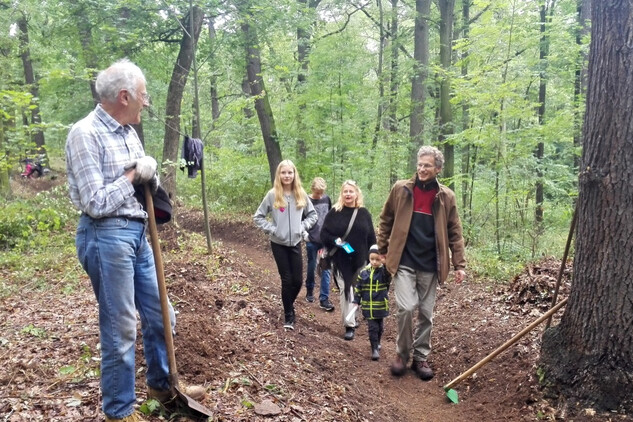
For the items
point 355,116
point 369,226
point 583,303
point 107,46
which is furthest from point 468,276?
point 107,46

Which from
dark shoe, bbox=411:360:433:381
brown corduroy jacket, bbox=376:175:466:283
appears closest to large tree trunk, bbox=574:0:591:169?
brown corduroy jacket, bbox=376:175:466:283

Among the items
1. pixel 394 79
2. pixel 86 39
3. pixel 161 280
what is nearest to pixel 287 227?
pixel 161 280

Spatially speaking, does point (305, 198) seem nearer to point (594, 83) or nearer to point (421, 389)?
point (421, 389)

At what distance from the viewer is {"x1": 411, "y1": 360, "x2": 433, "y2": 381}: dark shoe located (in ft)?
17.1

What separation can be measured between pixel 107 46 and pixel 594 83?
9.97 m

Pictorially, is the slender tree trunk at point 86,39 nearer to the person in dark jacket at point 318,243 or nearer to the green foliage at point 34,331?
the person in dark jacket at point 318,243

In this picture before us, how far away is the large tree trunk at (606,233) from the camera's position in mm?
3705

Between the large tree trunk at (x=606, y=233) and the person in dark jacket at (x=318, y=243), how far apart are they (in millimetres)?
4477

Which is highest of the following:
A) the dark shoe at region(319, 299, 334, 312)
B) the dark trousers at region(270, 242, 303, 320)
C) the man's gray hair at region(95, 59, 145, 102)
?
the man's gray hair at region(95, 59, 145, 102)

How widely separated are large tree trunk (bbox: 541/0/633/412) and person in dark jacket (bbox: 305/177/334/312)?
4.48 metres

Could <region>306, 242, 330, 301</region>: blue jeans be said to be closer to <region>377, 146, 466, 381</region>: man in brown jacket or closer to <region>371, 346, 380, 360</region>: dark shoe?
<region>371, 346, 380, 360</region>: dark shoe

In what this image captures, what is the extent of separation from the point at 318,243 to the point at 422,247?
336cm

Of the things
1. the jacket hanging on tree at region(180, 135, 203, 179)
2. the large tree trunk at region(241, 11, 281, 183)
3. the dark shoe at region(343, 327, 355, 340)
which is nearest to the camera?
the dark shoe at region(343, 327, 355, 340)

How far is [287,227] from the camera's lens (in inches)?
229
